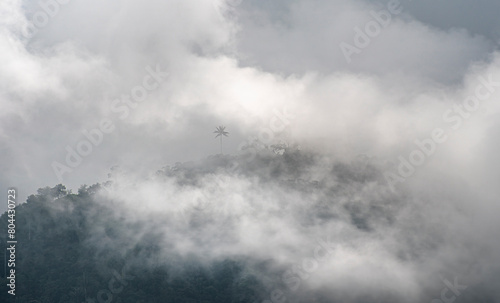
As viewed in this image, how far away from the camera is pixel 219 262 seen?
556ft

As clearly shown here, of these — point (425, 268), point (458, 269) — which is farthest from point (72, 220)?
point (458, 269)

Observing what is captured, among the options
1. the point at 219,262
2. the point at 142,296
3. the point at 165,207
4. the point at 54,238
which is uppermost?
the point at 165,207

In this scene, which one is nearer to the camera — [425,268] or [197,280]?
[197,280]

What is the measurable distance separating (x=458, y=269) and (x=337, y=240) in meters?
45.6

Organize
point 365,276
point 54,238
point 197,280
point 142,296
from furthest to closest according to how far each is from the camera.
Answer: point 365,276 < point 54,238 < point 197,280 < point 142,296

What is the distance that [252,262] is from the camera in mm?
172750

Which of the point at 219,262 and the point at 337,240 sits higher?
the point at 337,240

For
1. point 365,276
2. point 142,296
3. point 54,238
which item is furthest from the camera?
point 365,276

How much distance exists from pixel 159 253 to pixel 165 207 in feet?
89.9

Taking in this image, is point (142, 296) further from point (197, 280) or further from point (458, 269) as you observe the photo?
point (458, 269)

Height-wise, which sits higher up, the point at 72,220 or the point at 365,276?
the point at 72,220

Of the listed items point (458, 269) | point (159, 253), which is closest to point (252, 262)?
point (159, 253)

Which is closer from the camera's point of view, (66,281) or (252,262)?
(66,281)

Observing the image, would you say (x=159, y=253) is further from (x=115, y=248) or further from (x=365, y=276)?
(x=365, y=276)
